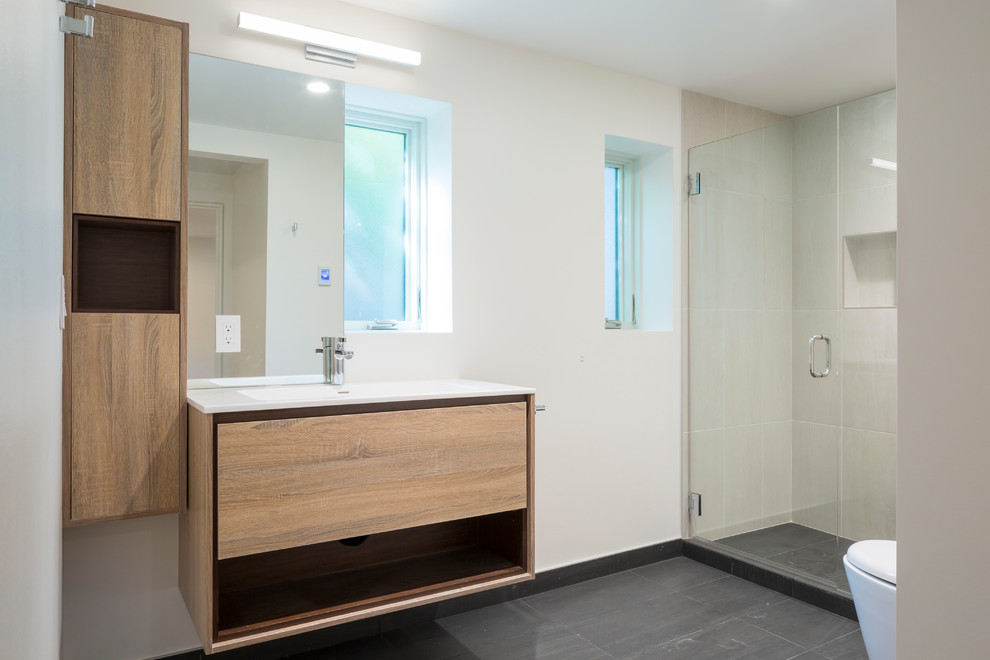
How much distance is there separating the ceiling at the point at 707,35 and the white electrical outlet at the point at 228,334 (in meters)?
1.20

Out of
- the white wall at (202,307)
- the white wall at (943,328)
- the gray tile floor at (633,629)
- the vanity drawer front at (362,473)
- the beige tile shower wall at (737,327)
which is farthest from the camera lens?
the beige tile shower wall at (737,327)

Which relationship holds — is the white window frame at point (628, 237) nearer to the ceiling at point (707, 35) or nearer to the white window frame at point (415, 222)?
the ceiling at point (707, 35)

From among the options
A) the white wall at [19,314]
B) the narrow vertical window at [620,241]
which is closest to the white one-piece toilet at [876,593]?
the narrow vertical window at [620,241]

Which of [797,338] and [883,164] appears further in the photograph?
[797,338]

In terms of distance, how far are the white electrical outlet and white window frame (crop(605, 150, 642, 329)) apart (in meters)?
1.85

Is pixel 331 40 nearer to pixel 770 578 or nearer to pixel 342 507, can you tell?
pixel 342 507

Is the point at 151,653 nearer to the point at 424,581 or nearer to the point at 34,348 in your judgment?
the point at 424,581

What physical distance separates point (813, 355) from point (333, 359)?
6.38 feet

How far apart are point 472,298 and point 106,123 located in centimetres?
134

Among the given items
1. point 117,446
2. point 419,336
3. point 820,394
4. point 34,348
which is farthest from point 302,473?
point 820,394

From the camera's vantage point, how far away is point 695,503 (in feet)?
10.4

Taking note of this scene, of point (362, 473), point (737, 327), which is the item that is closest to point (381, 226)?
point (362, 473)

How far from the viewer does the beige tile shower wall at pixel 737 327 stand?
2.87m

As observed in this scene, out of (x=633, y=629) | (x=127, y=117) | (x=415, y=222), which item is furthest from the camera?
(x=415, y=222)
